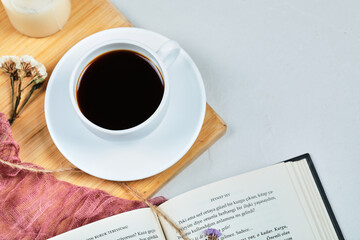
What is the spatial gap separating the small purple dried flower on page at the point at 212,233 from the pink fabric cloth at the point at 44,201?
4.0 inches

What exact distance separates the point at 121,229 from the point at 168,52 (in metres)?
0.26

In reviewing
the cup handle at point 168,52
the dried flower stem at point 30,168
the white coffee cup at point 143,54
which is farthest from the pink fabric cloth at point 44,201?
the cup handle at point 168,52

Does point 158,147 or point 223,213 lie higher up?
point 158,147

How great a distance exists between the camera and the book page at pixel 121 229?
2.25 ft

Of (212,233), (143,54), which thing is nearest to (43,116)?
(143,54)

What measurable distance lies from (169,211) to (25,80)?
11.5 inches

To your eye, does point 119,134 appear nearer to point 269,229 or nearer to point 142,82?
point 142,82

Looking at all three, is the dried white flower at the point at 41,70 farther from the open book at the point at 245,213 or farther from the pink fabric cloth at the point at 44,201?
the open book at the point at 245,213

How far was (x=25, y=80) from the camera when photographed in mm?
730

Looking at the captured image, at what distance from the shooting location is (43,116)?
0.73 m

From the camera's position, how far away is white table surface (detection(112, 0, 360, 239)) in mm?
803

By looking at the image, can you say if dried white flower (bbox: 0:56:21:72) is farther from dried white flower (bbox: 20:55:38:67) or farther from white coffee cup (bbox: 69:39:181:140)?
white coffee cup (bbox: 69:39:181:140)

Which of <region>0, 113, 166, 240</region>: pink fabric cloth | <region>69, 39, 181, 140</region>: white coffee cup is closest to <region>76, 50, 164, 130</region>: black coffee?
<region>69, 39, 181, 140</region>: white coffee cup

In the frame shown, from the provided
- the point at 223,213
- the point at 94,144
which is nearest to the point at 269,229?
the point at 223,213
